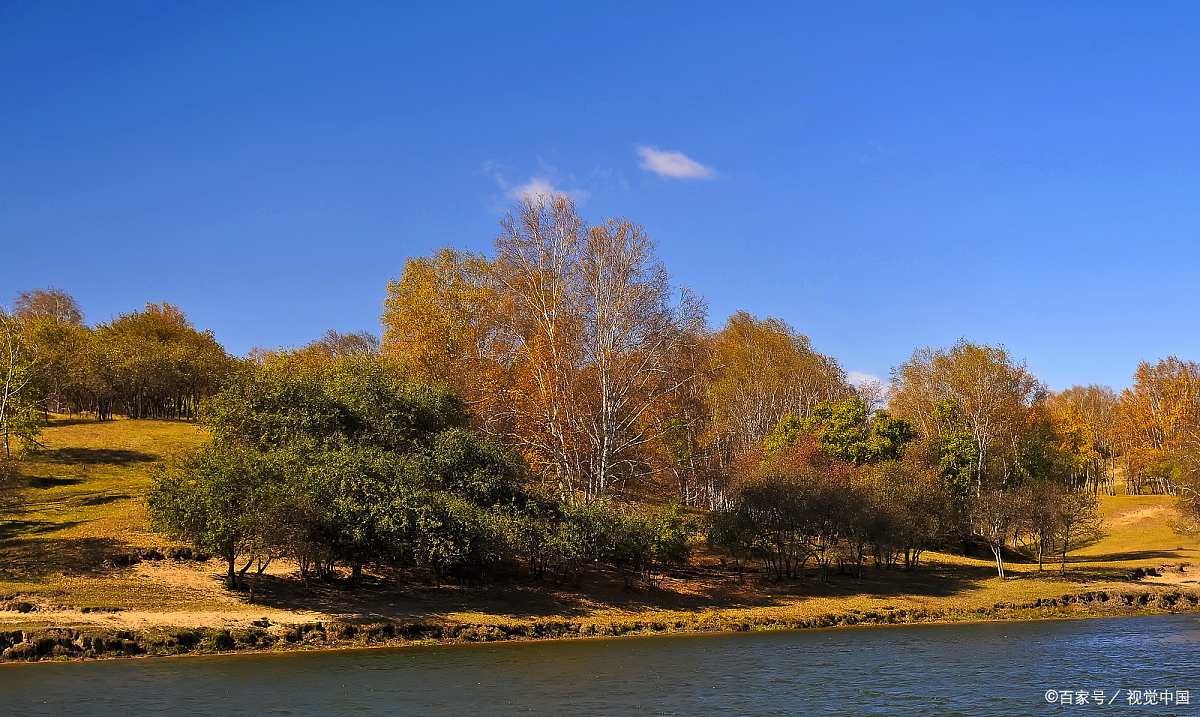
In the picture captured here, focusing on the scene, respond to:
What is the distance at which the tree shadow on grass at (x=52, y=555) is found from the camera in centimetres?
3881

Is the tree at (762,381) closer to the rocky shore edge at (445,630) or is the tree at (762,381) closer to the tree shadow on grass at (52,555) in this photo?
the rocky shore edge at (445,630)

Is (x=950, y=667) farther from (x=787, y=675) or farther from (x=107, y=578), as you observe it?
(x=107, y=578)

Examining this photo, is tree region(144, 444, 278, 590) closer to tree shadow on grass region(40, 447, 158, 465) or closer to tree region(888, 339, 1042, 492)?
tree shadow on grass region(40, 447, 158, 465)

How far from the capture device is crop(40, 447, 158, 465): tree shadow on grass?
6588cm

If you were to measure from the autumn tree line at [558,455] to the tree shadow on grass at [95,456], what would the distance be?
5.13 meters

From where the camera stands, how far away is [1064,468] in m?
84.2

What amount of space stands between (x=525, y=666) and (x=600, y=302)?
2412 centimetres

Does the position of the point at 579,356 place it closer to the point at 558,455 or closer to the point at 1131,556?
the point at 558,455

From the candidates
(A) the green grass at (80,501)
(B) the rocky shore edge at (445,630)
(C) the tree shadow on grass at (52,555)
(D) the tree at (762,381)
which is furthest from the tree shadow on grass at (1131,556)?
(A) the green grass at (80,501)

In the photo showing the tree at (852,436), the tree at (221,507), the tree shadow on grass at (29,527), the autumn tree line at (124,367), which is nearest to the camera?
the tree at (221,507)

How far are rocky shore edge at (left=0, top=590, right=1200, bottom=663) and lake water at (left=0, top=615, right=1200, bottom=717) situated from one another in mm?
1354

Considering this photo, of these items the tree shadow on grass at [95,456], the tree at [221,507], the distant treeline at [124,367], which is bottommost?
the tree at [221,507]

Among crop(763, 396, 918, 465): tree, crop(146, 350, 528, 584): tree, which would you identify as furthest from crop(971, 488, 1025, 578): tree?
crop(146, 350, 528, 584): tree

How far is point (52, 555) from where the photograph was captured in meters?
41.1
